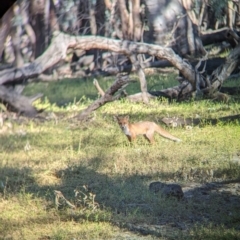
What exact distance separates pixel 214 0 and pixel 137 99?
4830 mm

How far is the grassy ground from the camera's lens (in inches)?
243

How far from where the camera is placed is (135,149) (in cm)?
979

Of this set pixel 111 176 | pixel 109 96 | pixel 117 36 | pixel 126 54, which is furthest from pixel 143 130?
pixel 117 36

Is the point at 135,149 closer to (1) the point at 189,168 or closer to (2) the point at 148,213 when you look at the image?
(1) the point at 189,168

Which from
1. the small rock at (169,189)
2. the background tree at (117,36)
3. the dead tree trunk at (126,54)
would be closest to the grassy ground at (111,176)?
the small rock at (169,189)

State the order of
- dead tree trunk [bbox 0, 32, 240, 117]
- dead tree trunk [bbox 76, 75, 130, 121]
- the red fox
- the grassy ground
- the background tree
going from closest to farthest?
the grassy ground
the red fox
dead tree trunk [bbox 76, 75, 130, 121]
dead tree trunk [bbox 0, 32, 240, 117]
the background tree

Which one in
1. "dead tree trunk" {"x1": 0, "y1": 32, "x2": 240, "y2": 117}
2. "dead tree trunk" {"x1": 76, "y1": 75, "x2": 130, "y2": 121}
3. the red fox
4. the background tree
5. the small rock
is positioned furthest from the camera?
the background tree

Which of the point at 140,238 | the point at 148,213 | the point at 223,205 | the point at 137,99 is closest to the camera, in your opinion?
the point at 140,238

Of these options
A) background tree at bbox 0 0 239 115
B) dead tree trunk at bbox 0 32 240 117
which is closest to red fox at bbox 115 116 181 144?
dead tree trunk at bbox 0 32 240 117

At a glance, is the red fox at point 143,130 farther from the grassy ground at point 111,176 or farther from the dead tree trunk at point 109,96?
the dead tree trunk at point 109,96

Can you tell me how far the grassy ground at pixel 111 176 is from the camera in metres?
6.17

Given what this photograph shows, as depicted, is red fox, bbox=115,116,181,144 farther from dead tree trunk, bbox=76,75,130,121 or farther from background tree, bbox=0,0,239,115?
background tree, bbox=0,0,239,115

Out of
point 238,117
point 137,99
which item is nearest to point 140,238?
point 238,117

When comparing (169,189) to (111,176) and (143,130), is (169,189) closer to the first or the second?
(111,176)
